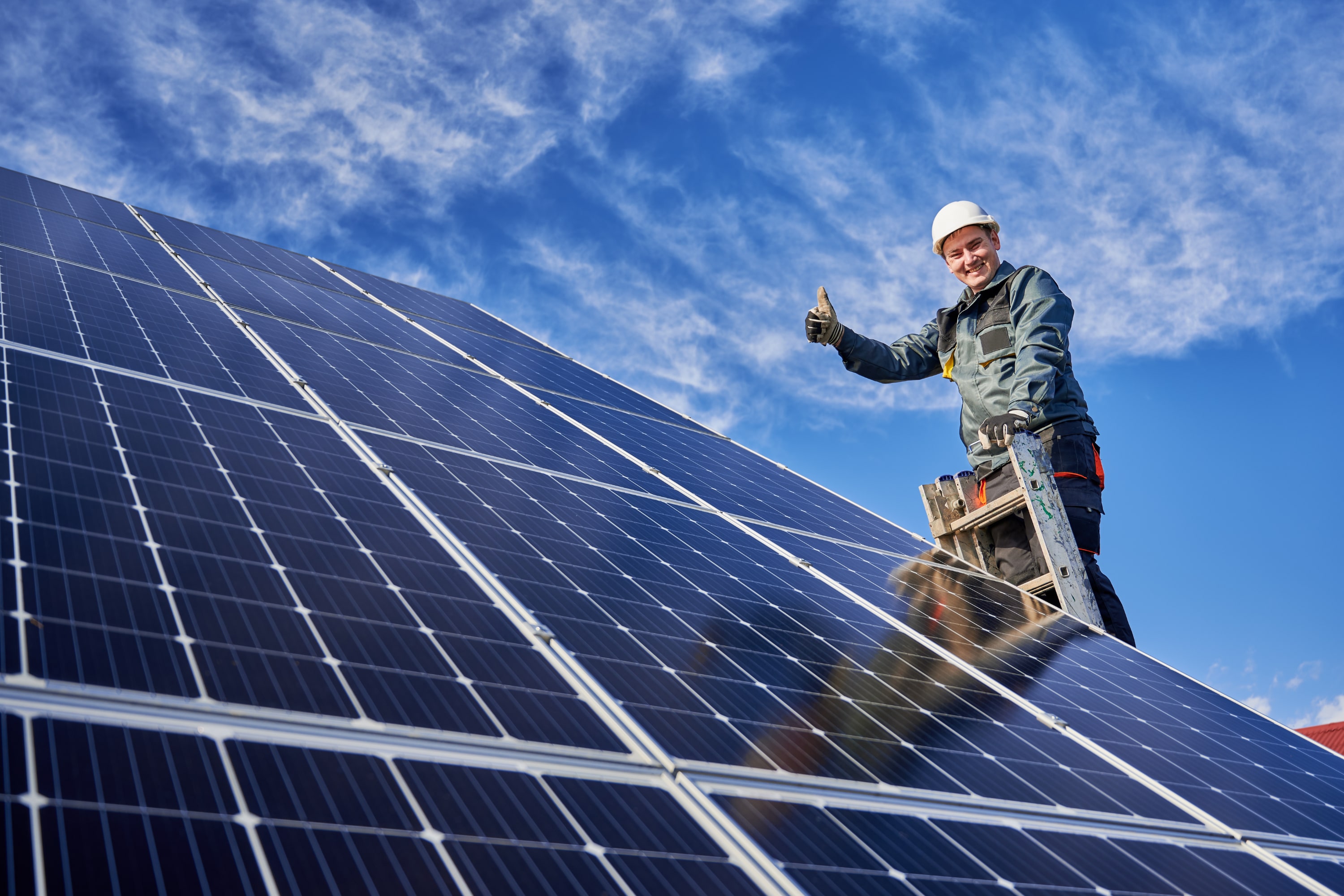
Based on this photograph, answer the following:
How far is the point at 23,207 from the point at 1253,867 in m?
13.6

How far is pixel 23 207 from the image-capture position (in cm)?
1187

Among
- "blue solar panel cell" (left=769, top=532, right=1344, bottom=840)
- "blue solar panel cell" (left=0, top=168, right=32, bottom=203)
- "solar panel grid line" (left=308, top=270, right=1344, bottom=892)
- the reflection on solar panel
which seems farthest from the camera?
"blue solar panel cell" (left=0, top=168, right=32, bottom=203)

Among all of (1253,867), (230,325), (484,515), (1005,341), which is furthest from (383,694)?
(1005,341)

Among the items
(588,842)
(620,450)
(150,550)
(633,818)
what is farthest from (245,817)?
(620,450)

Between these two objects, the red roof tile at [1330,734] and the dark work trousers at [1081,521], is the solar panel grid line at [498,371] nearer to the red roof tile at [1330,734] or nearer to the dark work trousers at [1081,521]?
the dark work trousers at [1081,521]

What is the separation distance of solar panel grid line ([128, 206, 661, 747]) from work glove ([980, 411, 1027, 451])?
586 centimetres

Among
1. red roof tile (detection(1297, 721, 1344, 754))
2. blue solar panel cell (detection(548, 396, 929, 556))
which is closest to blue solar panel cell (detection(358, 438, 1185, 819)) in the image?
blue solar panel cell (detection(548, 396, 929, 556))

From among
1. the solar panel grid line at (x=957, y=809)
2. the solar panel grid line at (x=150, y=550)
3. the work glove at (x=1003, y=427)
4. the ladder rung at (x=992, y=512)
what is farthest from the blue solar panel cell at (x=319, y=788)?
the ladder rung at (x=992, y=512)

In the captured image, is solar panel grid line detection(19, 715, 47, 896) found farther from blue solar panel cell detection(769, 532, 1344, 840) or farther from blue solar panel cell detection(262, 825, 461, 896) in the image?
blue solar panel cell detection(769, 532, 1344, 840)

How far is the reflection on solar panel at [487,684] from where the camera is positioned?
9.47 ft

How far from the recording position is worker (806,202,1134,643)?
9992mm

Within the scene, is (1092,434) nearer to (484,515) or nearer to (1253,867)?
(1253,867)

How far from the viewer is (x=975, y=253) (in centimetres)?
1083

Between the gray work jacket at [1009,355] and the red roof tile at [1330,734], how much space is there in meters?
24.8
